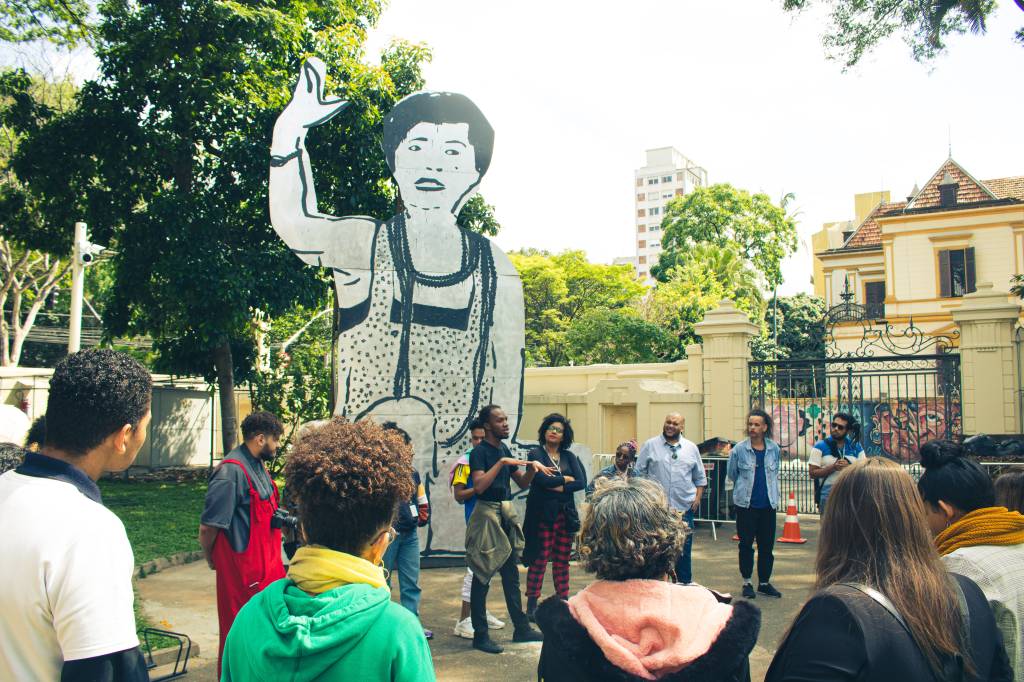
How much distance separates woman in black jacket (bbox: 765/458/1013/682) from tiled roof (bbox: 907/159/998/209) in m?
35.2

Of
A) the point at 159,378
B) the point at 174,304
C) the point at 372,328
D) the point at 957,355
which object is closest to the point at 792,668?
the point at 372,328

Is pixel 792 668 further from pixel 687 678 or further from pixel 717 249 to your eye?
pixel 717 249

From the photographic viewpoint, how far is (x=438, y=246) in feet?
33.0

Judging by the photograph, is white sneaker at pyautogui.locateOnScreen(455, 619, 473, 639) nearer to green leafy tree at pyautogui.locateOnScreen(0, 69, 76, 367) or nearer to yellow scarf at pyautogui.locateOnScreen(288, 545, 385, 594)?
yellow scarf at pyautogui.locateOnScreen(288, 545, 385, 594)

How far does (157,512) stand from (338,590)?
521 inches

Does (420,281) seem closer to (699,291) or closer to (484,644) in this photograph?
(484,644)

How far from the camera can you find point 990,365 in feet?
40.0

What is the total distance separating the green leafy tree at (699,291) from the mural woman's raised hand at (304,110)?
73.8 feet

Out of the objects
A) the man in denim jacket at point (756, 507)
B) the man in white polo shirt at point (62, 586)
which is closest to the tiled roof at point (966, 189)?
the man in denim jacket at point (756, 507)

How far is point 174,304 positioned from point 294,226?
5.53m

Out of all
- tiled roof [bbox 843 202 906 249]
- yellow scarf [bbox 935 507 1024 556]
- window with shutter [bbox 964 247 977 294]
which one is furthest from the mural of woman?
tiled roof [bbox 843 202 906 249]

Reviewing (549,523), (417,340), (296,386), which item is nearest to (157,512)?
(296,386)

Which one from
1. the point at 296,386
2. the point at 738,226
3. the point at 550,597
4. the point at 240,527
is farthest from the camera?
the point at 738,226

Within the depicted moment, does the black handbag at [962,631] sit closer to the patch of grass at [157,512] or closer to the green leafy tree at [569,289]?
the patch of grass at [157,512]
